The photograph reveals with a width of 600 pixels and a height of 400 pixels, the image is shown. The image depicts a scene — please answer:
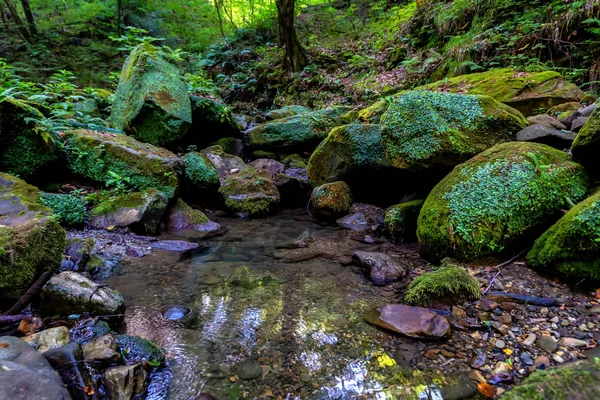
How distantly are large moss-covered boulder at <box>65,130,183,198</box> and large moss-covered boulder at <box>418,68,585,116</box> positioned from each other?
6.59 metres

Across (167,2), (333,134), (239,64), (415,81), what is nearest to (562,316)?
(333,134)

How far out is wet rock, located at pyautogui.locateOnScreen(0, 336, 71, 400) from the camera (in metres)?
1.76

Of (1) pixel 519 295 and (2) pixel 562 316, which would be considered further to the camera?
(1) pixel 519 295

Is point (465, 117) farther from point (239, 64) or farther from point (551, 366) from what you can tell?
point (239, 64)

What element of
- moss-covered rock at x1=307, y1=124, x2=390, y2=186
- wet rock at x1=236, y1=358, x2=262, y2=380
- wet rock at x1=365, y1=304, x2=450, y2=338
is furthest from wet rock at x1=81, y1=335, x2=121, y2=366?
moss-covered rock at x1=307, y1=124, x2=390, y2=186

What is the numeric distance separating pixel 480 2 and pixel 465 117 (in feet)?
22.2

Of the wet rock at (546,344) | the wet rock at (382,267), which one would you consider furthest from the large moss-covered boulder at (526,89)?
the wet rock at (546,344)

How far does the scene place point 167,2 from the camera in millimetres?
17234

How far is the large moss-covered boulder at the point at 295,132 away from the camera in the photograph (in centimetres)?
978

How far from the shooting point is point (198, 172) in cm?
736

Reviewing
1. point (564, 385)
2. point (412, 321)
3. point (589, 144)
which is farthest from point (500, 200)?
point (564, 385)

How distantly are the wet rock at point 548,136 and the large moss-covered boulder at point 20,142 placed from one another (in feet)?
25.0

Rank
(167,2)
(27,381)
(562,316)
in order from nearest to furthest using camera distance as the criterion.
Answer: (27,381) < (562,316) < (167,2)

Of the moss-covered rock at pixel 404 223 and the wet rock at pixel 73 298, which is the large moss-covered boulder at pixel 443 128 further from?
the wet rock at pixel 73 298
